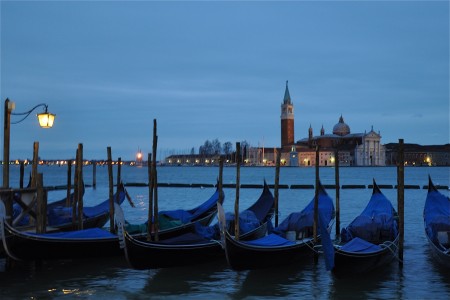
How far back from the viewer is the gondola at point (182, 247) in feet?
28.3

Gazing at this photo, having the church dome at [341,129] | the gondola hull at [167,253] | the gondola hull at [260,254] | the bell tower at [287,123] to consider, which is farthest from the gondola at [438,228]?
the church dome at [341,129]

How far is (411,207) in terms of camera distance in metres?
24.9

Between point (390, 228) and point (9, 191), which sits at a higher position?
point (9, 191)

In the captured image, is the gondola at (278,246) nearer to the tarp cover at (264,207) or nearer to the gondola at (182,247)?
the gondola at (182,247)

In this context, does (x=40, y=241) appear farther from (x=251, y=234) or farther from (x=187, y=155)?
(x=187, y=155)

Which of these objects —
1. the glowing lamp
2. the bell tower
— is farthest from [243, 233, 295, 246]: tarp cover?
the bell tower

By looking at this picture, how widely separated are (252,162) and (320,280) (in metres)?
119

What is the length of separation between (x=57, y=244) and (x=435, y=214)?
729cm

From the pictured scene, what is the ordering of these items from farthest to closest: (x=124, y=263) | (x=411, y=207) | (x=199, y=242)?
(x=411, y=207), (x=124, y=263), (x=199, y=242)

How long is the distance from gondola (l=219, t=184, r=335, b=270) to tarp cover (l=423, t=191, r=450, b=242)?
2.07 m

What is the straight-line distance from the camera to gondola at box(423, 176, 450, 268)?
9.69 meters

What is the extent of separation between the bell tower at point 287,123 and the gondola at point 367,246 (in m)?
98.4

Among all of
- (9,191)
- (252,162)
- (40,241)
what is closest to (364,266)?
(40,241)

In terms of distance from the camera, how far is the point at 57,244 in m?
8.97
